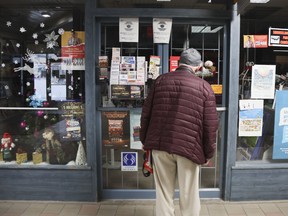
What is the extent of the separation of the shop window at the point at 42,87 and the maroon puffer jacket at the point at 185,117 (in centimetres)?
150

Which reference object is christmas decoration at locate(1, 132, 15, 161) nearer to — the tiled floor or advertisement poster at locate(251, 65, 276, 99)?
the tiled floor

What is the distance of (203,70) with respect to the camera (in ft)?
13.3

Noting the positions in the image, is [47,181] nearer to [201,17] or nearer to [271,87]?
[201,17]

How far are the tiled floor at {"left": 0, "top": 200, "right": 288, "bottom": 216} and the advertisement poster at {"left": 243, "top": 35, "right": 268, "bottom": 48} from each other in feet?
6.26

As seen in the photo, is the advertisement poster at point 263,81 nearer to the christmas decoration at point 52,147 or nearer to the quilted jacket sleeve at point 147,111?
the quilted jacket sleeve at point 147,111

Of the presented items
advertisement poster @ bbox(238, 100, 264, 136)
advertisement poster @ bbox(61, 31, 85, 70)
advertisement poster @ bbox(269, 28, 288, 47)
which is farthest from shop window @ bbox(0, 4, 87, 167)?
advertisement poster @ bbox(269, 28, 288, 47)

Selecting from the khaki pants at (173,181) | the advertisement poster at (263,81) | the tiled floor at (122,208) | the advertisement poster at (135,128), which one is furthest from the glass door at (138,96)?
the khaki pants at (173,181)

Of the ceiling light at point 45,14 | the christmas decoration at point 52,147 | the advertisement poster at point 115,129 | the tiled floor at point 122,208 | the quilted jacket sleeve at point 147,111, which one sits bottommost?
the tiled floor at point 122,208

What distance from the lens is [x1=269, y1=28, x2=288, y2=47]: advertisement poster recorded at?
→ 4.03m

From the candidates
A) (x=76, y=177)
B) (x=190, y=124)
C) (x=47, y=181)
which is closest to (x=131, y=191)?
(x=76, y=177)

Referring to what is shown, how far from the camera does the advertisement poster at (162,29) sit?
3.92 metres

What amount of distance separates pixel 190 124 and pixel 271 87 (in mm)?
1786

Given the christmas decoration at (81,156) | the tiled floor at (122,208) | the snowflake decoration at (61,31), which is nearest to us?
the tiled floor at (122,208)

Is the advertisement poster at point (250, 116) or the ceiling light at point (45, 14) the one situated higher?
the ceiling light at point (45, 14)
